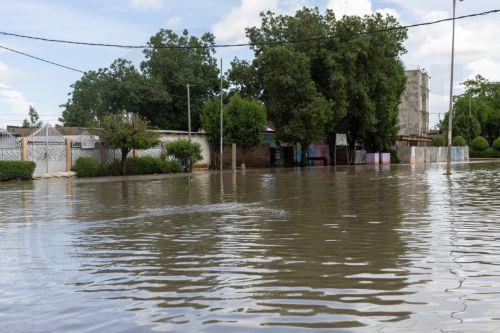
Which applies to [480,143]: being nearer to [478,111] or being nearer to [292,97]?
[478,111]

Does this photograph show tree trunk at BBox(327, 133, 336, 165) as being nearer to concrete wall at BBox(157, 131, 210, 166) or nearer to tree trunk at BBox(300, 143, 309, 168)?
tree trunk at BBox(300, 143, 309, 168)

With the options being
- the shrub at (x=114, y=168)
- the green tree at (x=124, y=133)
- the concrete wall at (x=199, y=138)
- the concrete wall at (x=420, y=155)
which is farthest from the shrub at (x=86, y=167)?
the concrete wall at (x=420, y=155)

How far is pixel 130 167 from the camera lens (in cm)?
3994

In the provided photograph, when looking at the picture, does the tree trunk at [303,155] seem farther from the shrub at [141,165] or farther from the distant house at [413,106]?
the distant house at [413,106]

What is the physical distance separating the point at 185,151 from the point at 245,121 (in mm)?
6604

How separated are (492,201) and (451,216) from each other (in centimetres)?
440

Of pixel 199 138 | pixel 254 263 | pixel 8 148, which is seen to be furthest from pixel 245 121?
pixel 254 263

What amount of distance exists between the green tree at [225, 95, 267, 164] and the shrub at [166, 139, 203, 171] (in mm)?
4395

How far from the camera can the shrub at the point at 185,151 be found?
4447 centimetres

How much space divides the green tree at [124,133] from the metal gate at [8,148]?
18.8 ft

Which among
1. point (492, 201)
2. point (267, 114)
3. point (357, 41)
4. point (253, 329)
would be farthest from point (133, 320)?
point (357, 41)

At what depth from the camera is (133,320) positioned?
198 inches

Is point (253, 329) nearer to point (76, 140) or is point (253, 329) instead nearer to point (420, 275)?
point (420, 275)

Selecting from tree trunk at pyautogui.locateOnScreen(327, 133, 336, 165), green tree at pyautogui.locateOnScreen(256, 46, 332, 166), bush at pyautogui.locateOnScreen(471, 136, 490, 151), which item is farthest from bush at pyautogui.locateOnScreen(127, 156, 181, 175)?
bush at pyautogui.locateOnScreen(471, 136, 490, 151)
